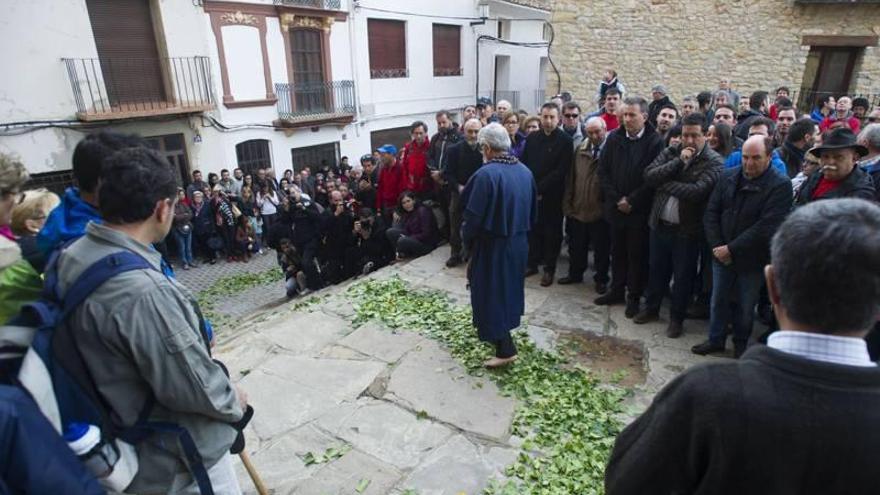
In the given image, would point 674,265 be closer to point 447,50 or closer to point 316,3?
point 316,3

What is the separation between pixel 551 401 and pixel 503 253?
3.66 ft

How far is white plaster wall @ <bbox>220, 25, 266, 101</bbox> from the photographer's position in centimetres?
1264

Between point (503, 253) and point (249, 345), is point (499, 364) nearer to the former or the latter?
point (503, 253)

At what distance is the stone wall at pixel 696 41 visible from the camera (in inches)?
473

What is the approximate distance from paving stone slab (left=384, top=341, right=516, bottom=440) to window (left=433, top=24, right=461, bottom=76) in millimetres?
16530

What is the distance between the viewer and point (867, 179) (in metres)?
3.44

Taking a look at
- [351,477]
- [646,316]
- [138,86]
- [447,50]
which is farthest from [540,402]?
[447,50]

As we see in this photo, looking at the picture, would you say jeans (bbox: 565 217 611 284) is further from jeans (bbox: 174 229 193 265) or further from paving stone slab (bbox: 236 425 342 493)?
jeans (bbox: 174 229 193 265)

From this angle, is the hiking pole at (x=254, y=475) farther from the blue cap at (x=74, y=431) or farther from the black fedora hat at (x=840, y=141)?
the black fedora hat at (x=840, y=141)

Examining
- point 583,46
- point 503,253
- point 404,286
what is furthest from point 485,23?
point 503,253

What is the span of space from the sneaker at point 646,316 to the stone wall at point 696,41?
10.8 metres

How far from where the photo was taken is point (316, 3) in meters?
14.3

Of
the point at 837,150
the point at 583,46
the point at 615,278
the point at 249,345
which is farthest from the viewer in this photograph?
the point at 583,46

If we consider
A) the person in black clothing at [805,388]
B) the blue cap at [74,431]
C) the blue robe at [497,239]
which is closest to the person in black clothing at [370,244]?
the blue robe at [497,239]
